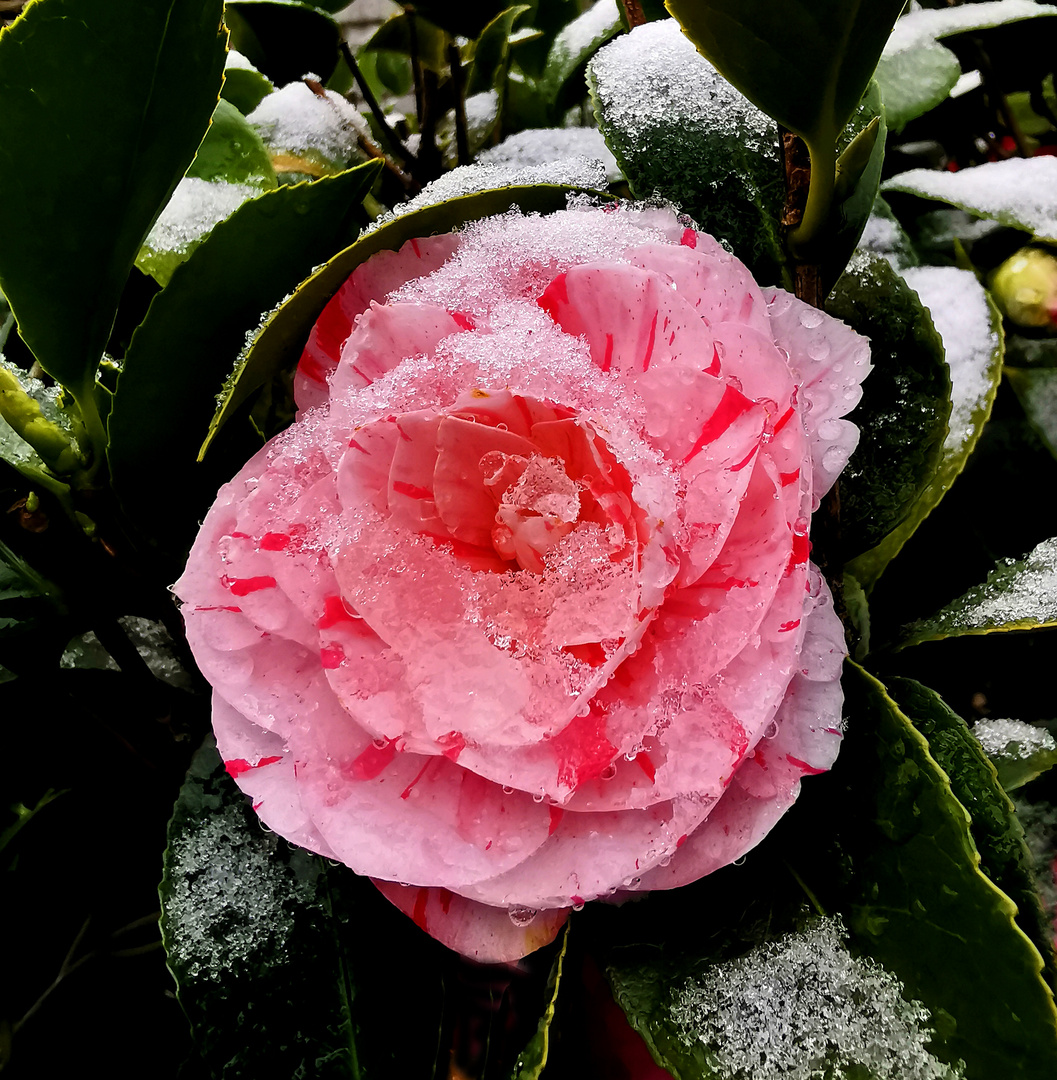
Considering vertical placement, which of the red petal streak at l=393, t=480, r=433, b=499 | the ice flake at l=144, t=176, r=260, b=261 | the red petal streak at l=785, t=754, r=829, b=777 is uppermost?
the ice flake at l=144, t=176, r=260, b=261

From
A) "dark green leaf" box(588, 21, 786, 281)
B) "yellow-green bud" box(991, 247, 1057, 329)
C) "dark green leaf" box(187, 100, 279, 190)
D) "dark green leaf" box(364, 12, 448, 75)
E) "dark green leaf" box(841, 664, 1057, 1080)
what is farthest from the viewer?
"dark green leaf" box(364, 12, 448, 75)

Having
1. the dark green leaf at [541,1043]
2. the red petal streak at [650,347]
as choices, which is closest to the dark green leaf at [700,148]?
the red petal streak at [650,347]

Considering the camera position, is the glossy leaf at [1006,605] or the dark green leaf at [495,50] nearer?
the glossy leaf at [1006,605]

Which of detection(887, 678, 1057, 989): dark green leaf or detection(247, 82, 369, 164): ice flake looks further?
detection(247, 82, 369, 164): ice flake

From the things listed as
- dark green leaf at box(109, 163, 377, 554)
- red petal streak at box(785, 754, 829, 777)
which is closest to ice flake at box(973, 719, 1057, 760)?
red petal streak at box(785, 754, 829, 777)

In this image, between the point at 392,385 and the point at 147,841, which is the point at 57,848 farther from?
the point at 392,385

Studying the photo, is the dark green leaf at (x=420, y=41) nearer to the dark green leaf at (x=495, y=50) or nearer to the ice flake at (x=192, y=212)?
the dark green leaf at (x=495, y=50)

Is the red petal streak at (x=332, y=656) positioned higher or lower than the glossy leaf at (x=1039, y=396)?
higher

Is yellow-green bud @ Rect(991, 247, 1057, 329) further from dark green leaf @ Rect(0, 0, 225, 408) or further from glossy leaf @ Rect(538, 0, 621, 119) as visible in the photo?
dark green leaf @ Rect(0, 0, 225, 408)
